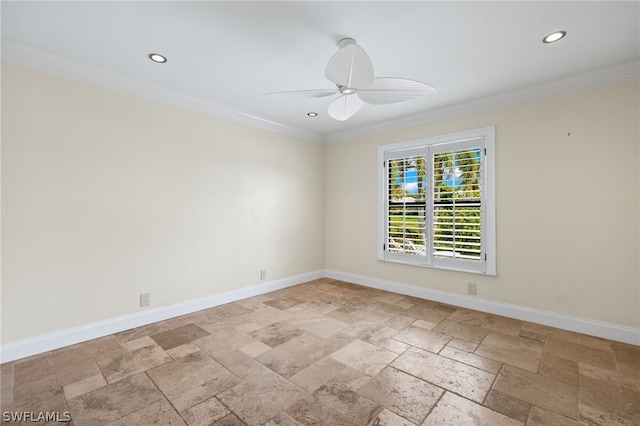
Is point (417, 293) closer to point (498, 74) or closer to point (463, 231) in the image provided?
point (463, 231)

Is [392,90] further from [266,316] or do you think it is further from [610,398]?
[266,316]

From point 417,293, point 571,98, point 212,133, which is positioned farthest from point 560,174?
point 212,133

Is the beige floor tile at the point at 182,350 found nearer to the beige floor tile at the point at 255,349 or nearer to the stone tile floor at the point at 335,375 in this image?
the stone tile floor at the point at 335,375

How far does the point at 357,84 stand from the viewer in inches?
84.3

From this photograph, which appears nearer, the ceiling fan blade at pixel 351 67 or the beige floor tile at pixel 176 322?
the ceiling fan blade at pixel 351 67

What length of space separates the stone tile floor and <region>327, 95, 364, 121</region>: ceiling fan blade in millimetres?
2210

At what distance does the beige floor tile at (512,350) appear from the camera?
7.73 feet

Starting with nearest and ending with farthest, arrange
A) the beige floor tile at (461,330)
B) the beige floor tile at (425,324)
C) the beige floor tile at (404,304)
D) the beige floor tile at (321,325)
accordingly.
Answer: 1. the beige floor tile at (461,330)
2. the beige floor tile at (321,325)
3. the beige floor tile at (425,324)
4. the beige floor tile at (404,304)

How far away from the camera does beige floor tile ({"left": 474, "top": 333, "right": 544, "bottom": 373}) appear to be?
2.36m

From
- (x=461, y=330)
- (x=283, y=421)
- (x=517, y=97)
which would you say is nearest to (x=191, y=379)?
(x=283, y=421)

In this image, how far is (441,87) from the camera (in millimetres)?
3139

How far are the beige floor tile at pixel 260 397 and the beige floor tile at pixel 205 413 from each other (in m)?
0.05

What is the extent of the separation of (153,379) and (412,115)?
4115 millimetres

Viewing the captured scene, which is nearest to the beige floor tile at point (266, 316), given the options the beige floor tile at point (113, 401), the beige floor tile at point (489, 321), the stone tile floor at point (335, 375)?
the stone tile floor at point (335, 375)
